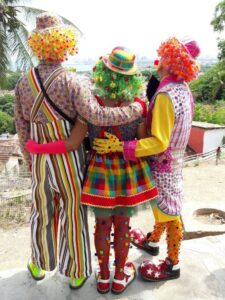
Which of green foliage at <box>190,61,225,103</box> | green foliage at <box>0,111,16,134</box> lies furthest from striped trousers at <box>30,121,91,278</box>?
green foliage at <box>0,111,16,134</box>

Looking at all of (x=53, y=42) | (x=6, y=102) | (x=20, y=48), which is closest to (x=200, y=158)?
(x=20, y=48)

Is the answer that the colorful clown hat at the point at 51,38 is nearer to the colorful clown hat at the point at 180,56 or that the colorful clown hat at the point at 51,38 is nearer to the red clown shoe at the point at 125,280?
the colorful clown hat at the point at 180,56

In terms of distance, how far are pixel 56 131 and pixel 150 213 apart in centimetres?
525

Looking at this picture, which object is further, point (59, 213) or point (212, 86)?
point (212, 86)

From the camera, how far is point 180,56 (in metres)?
2.11

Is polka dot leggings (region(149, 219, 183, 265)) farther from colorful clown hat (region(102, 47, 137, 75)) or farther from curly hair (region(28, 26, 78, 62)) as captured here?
curly hair (region(28, 26, 78, 62))

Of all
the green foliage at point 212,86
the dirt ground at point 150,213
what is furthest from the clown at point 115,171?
the green foliage at point 212,86

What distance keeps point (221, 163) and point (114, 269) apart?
950 cm

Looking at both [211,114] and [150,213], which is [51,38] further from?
[211,114]

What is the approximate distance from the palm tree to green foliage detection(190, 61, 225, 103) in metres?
14.7

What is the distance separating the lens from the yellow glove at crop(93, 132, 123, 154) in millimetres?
2088

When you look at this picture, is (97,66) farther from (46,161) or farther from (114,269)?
(114,269)

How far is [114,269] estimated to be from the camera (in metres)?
2.58

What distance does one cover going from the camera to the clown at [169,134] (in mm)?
2072
